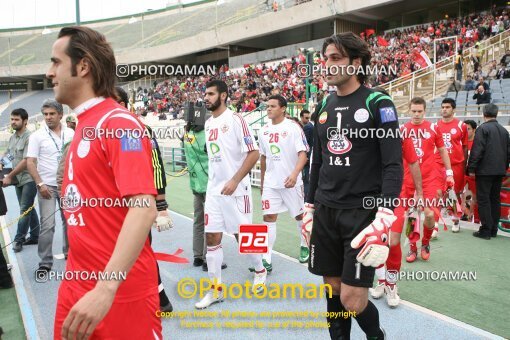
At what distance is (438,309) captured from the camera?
3.97 meters

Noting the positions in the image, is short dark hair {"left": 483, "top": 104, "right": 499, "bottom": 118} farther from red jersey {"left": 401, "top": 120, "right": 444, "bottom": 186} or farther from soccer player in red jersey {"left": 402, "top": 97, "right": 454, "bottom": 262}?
red jersey {"left": 401, "top": 120, "right": 444, "bottom": 186}

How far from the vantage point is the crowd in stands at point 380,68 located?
58.2 feet

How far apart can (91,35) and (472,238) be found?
6.57 meters

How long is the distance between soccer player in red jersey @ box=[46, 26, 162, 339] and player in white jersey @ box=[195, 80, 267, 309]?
245 cm

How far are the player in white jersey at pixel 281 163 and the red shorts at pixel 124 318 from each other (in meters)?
3.63

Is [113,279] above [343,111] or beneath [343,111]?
beneath

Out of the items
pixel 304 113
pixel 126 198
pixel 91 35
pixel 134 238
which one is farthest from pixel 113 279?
pixel 304 113

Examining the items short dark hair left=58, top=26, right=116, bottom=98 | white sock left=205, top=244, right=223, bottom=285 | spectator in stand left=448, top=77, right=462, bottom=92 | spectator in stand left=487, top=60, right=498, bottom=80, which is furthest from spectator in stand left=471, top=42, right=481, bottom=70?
short dark hair left=58, top=26, right=116, bottom=98

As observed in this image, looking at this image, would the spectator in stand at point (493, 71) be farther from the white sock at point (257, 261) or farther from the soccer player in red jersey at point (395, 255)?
the white sock at point (257, 261)

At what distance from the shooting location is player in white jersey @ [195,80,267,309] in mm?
4230

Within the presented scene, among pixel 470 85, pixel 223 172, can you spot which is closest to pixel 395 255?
pixel 223 172

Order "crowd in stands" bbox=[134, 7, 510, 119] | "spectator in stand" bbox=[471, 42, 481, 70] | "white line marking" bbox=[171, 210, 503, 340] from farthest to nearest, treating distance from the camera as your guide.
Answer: "crowd in stands" bbox=[134, 7, 510, 119] < "spectator in stand" bbox=[471, 42, 481, 70] < "white line marking" bbox=[171, 210, 503, 340]

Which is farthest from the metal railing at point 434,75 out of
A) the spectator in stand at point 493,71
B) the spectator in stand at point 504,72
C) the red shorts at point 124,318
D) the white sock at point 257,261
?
the red shorts at point 124,318

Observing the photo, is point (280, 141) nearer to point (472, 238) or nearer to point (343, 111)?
point (343, 111)
